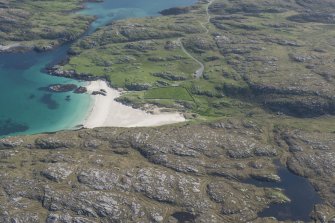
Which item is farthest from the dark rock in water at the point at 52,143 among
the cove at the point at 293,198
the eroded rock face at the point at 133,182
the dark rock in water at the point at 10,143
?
the cove at the point at 293,198

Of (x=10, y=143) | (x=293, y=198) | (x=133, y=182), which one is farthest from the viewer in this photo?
(x=10, y=143)

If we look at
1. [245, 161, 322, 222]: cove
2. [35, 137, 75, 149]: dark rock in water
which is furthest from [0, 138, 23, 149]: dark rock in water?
[245, 161, 322, 222]: cove

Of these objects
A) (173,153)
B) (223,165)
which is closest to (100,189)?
(173,153)

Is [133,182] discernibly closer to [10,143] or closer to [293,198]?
[10,143]

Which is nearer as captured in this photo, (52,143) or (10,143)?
(10,143)

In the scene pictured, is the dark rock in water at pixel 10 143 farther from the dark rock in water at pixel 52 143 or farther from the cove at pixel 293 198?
the cove at pixel 293 198

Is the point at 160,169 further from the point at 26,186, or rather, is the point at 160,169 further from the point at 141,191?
the point at 26,186

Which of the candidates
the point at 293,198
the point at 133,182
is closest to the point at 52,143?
the point at 133,182
